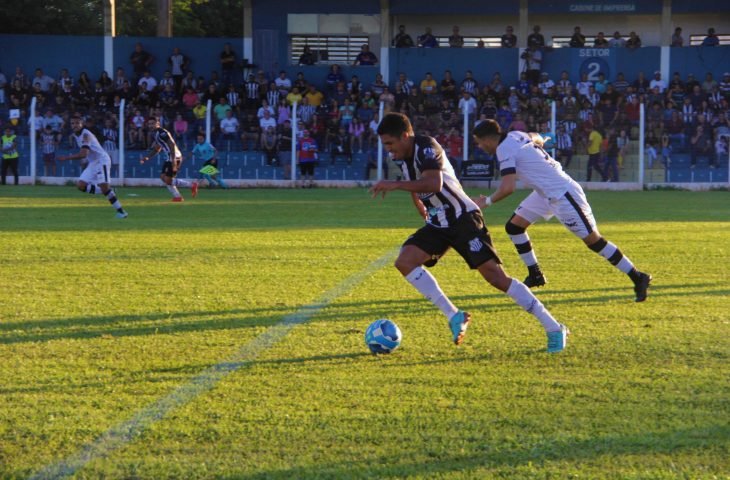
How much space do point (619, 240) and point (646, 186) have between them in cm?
1502

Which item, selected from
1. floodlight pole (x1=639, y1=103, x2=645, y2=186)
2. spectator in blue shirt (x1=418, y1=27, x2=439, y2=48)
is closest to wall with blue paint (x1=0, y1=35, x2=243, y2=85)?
spectator in blue shirt (x1=418, y1=27, x2=439, y2=48)

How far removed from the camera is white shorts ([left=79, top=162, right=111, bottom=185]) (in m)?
19.0

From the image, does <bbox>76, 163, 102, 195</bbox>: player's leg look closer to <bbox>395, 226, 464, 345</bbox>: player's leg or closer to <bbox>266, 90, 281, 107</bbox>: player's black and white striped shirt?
<bbox>266, 90, 281, 107</bbox>: player's black and white striped shirt

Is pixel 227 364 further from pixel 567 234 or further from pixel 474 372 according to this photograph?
pixel 567 234

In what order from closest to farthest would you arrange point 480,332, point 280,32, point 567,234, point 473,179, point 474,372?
point 474,372
point 480,332
point 567,234
point 473,179
point 280,32

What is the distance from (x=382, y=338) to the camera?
6.69m

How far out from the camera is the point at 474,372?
20.2 feet

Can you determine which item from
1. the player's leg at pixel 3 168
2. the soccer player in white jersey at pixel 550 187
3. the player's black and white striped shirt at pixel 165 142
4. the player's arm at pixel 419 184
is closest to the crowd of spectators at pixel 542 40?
the player's leg at pixel 3 168

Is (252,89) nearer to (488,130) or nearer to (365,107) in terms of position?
(365,107)

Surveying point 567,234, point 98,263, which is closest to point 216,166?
point 567,234

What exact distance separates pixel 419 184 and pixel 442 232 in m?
0.53

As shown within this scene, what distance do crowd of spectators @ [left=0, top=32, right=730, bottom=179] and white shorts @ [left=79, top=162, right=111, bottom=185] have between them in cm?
1051

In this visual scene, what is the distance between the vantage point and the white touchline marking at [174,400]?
442 centimetres

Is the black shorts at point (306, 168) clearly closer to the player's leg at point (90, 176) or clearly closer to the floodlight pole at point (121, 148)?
the floodlight pole at point (121, 148)
